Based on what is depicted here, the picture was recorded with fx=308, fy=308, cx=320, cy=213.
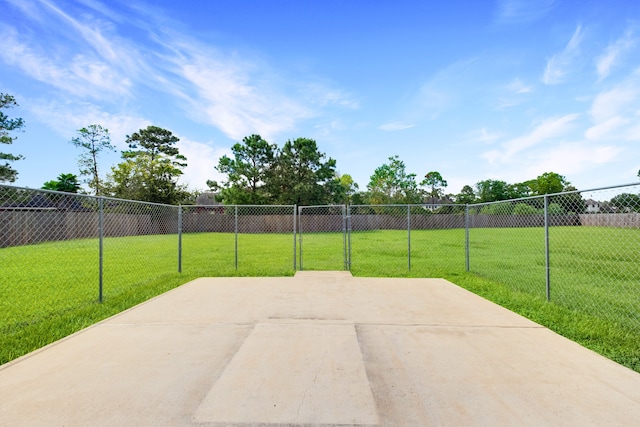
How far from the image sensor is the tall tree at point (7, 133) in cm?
1836

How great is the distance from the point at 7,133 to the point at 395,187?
34.4 metres

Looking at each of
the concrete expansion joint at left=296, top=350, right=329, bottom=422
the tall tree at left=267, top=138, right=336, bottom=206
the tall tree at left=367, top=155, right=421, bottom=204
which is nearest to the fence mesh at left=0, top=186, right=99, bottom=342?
the concrete expansion joint at left=296, top=350, right=329, bottom=422

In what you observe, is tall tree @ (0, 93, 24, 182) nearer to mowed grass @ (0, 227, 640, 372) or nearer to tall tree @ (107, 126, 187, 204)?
tall tree @ (107, 126, 187, 204)

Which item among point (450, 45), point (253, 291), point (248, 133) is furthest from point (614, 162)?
point (248, 133)

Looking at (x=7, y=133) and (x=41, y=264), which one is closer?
(x=41, y=264)

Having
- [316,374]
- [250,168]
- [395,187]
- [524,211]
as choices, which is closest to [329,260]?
[316,374]

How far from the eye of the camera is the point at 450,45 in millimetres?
8078

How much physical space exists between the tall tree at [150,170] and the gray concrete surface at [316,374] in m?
24.1

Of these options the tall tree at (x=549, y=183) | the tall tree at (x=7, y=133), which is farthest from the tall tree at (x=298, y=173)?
the tall tree at (x=549, y=183)

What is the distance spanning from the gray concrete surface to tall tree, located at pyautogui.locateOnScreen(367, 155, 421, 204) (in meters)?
33.6

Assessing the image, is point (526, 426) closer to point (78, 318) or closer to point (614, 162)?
point (78, 318)

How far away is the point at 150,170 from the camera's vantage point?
26.0 meters

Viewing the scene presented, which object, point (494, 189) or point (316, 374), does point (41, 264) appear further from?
point (494, 189)

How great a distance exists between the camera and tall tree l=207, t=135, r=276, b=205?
85.5 feet
